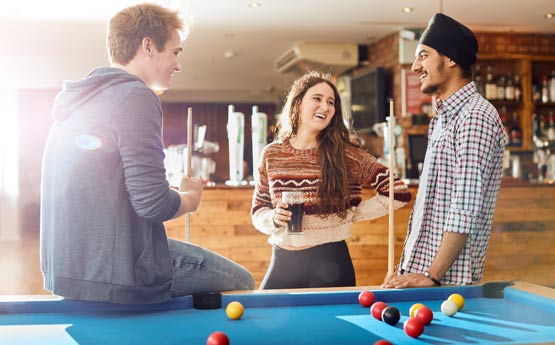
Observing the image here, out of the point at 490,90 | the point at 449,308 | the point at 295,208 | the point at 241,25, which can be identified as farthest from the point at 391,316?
the point at 490,90

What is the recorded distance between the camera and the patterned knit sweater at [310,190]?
2619mm

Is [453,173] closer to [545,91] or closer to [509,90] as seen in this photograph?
[509,90]

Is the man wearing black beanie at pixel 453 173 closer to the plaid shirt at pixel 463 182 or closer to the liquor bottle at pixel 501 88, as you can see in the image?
the plaid shirt at pixel 463 182

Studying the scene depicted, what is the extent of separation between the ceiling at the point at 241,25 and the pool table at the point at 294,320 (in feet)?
11.4

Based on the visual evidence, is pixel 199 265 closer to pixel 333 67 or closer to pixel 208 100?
pixel 333 67

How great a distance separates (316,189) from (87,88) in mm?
1136

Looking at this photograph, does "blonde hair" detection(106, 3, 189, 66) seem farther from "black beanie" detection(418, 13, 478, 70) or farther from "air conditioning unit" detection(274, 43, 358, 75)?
"air conditioning unit" detection(274, 43, 358, 75)

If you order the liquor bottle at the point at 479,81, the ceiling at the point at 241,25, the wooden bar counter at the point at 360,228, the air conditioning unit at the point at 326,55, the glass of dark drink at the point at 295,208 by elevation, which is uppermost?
the ceiling at the point at 241,25

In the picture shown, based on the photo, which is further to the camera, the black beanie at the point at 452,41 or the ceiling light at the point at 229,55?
the ceiling light at the point at 229,55

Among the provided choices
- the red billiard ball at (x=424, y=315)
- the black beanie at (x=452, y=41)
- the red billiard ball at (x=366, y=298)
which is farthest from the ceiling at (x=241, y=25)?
the red billiard ball at (x=424, y=315)

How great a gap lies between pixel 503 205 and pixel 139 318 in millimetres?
3720

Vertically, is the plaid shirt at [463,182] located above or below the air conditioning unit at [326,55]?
below

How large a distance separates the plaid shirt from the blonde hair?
3.15ft

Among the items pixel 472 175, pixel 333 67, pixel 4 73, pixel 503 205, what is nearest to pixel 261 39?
pixel 333 67
